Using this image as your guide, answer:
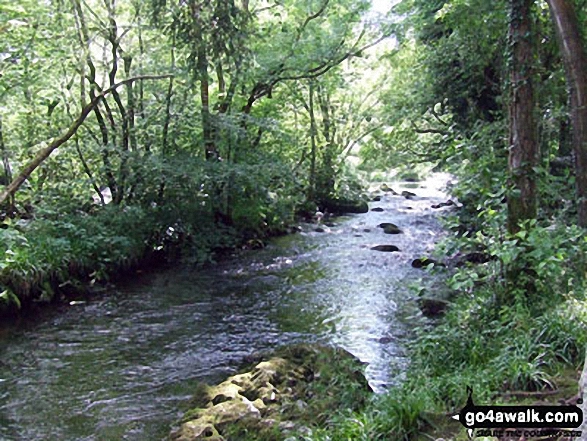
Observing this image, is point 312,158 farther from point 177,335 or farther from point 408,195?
point 177,335

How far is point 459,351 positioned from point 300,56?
11621mm

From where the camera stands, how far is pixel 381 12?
1605 cm

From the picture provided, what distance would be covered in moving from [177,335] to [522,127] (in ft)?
19.0

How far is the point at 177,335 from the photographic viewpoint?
307 inches

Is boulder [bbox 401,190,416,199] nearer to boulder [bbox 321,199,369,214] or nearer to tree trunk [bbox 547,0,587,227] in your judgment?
boulder [bbox 321,199,369,214]

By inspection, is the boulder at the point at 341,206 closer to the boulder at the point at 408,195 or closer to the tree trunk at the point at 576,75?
the boulder at the point at 408,195

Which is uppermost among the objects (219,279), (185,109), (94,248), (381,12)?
(381,12)

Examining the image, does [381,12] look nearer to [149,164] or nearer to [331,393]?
[149,164]

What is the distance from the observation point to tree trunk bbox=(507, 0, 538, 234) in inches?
217

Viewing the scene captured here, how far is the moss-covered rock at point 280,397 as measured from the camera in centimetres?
445

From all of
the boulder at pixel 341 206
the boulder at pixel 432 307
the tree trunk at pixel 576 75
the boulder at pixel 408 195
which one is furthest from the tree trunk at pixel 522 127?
the boulder at pixel 408 195

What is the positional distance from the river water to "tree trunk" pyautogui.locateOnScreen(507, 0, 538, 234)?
8.11 ft

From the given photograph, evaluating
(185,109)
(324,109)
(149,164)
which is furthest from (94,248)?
(324,109)

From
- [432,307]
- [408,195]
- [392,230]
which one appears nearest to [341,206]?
[392,230]
